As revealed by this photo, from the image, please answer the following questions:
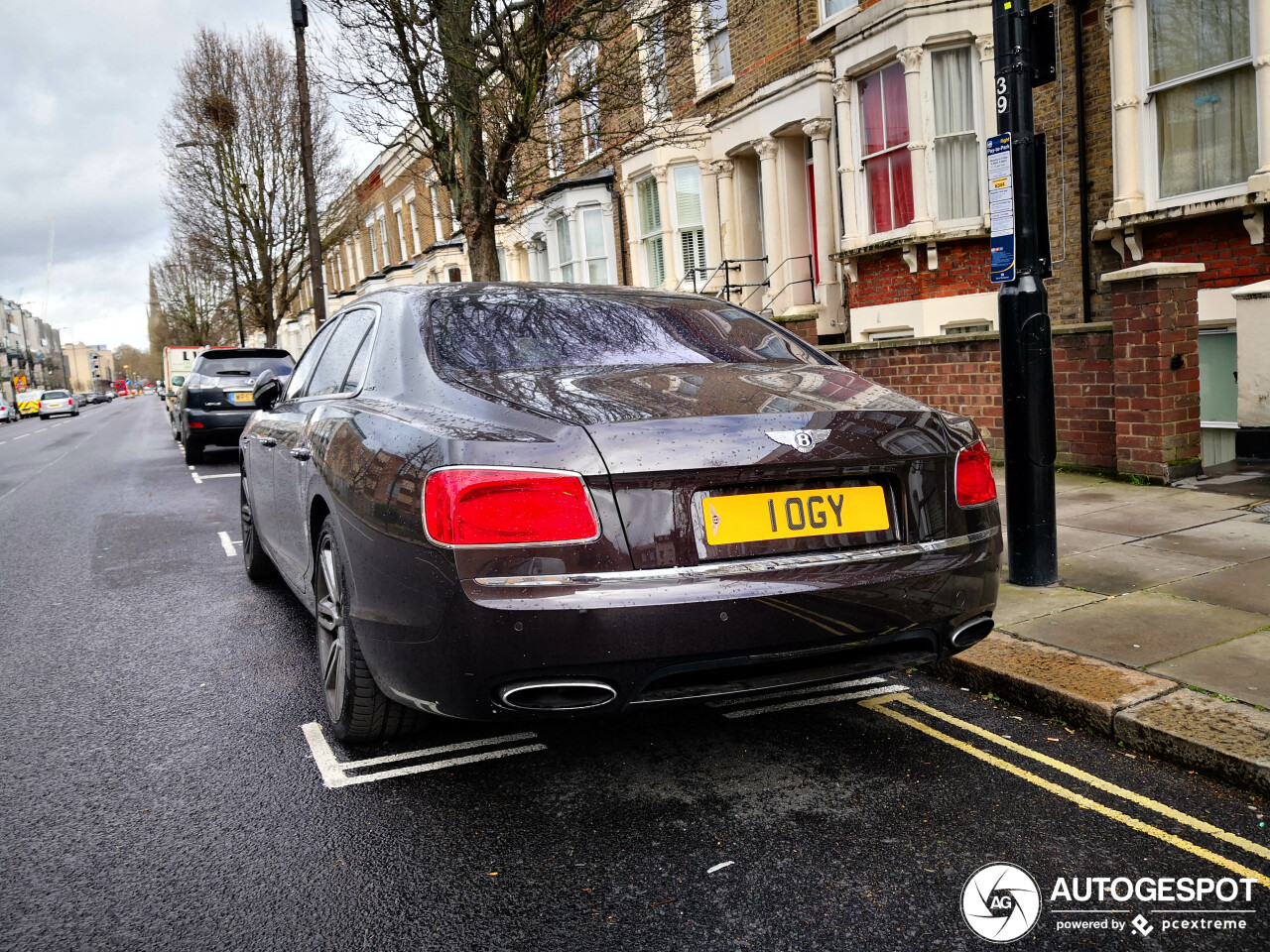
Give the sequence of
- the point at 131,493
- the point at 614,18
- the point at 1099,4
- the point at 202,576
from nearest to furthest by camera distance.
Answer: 1. the point at 202,576
2. the point at 1099,4
3. the point at 131,493
4. the point at 614,18

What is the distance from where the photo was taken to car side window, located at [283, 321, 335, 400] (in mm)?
4836

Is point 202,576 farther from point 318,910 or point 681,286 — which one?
point 681,286

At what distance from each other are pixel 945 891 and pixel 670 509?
3.80 ft

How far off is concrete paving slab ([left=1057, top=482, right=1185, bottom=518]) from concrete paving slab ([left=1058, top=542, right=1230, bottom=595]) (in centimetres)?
128

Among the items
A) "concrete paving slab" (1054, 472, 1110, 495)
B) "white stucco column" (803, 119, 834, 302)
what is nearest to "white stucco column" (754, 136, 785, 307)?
"white stucco column" (803, 119, 834, 302)

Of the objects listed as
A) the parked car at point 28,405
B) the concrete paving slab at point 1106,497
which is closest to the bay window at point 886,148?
the concrete paving slab at point 1106,497

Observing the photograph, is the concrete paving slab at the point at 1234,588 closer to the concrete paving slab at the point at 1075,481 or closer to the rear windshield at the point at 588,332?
the rear windshield at the point at 588,332

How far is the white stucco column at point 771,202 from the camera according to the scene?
1599 cm

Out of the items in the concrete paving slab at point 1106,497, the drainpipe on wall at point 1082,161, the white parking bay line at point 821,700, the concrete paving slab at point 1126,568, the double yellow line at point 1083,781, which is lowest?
the double yellow line at point 1083,781

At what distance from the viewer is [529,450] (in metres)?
2.63

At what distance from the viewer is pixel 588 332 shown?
3629 millimetres

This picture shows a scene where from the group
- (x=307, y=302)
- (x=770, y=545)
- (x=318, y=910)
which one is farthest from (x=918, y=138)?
(x=307, y=302)

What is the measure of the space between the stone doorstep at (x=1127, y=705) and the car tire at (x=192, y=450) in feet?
44.8

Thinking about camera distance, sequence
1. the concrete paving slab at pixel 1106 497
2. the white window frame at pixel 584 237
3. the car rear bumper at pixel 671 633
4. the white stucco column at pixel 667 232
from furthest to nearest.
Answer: the white window frame at pixel 584 237
the white stucco column at pixel 667 232
the concrete paving slab at pixel 1106 497
the car rear bumper at pixel 671 633
